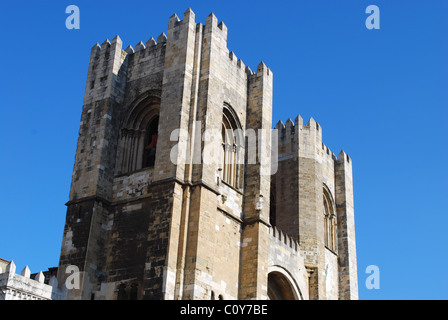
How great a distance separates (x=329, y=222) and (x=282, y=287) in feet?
19.2

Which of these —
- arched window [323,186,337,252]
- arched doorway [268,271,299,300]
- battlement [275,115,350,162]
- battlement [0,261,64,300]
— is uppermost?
battlement [275,115,350,162]

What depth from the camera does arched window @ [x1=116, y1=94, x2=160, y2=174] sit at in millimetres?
26109

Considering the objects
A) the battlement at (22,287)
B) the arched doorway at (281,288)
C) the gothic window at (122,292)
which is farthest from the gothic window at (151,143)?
the arched doorway at (281,288)

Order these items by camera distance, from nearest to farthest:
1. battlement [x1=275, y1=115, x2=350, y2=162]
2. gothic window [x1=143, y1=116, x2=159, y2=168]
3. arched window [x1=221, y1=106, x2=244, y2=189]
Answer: gothic window [x1=143, y1=116, x2=159, y2=168]
arched window [x1=221, y1=106, x2=244, y2=189]
battlement [x1=275, y1=115, x2=350, y2=162]

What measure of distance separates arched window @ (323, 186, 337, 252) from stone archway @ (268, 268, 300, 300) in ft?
14.8

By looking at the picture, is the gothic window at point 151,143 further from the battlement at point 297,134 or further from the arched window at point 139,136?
the battlement at point 297,134

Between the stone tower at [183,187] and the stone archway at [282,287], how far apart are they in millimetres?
41

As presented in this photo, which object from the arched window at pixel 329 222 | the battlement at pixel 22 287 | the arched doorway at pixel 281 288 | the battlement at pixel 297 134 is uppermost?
the battlement at pixel 297 134

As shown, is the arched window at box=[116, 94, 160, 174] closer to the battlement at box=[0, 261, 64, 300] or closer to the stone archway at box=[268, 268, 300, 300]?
the battlement at box=[0, 261, 64, 300]

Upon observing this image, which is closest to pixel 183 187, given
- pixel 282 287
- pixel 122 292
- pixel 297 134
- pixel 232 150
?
pixel 122 292

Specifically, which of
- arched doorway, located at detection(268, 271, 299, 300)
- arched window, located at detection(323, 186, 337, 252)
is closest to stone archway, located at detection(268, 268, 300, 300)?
arched doorway, located at detection(268, 271, 299, 300)

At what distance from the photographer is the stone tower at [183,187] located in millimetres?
22891

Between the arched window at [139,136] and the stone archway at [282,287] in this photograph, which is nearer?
the arched window at [139,136]
